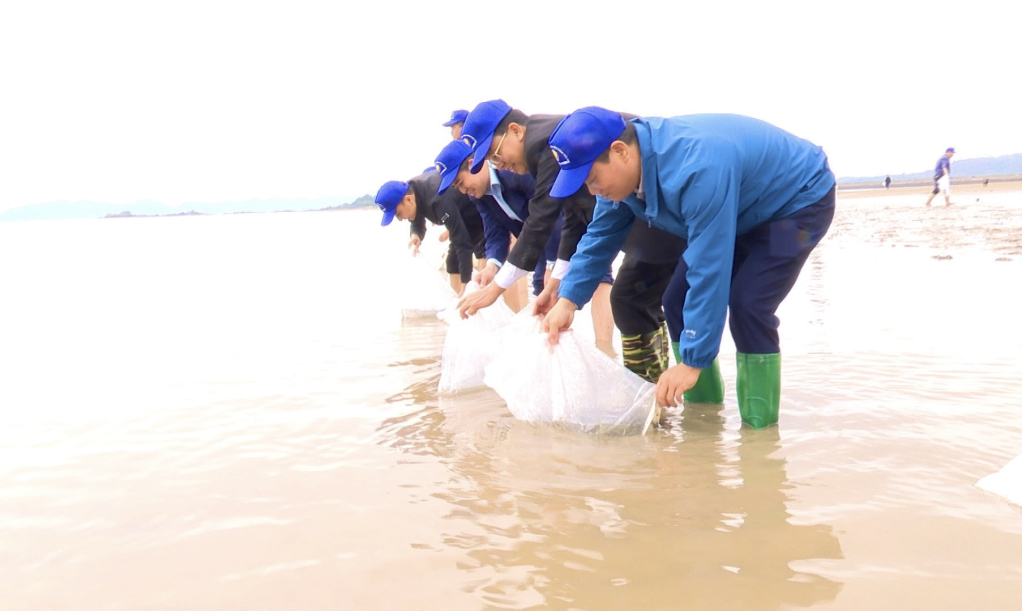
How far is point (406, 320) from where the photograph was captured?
6.39 m

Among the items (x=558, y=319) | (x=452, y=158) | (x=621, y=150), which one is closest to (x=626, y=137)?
(x=621, y=150)

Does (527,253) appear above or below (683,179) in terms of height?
below

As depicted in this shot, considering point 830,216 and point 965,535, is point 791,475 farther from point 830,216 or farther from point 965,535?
A: point 830,216

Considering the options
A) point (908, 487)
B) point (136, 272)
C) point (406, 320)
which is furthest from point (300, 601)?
point (136, 272)

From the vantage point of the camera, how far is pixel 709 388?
332cm

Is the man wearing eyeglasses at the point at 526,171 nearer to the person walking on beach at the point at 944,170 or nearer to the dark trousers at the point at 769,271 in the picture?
the dark trousers at the point at 769,271

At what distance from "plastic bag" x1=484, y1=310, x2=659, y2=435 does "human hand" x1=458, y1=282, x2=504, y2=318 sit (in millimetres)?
632

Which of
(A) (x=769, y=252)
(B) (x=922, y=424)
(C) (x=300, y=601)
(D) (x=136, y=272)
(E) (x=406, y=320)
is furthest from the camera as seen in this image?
(D) (x=136, y=272)

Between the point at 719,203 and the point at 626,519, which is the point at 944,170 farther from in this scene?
the point at 626,519

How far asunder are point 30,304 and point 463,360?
21.2 ft

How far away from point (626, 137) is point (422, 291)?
4.24m

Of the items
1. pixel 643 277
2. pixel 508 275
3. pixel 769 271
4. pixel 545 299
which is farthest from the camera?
pixel 508 275

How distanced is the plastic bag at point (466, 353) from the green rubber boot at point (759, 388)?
137cm

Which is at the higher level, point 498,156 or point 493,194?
point 498,156
